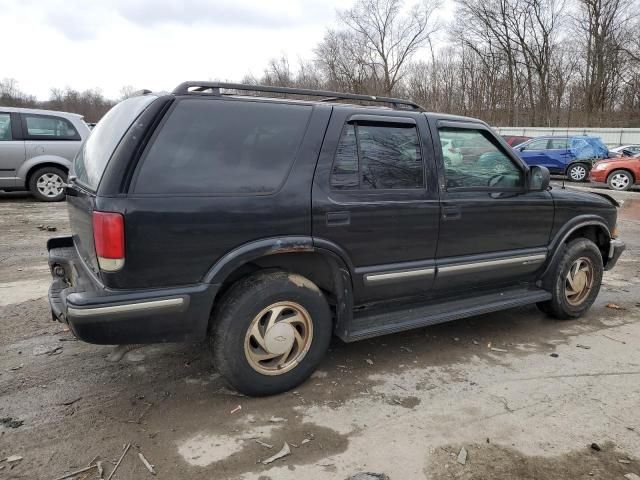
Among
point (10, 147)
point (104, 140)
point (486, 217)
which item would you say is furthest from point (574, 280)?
point (10, 147)

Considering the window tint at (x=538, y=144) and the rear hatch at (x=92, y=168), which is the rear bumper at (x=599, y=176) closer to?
the window tint at (x=538, y=144)

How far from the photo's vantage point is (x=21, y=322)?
416 cm

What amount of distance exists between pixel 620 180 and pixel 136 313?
57.1 feet

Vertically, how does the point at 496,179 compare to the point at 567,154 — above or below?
below

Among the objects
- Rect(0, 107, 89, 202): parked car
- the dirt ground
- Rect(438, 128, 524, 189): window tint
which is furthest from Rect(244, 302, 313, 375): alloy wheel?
Rect(0, 107, 89, 202): parked car

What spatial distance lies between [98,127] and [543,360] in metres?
3.64

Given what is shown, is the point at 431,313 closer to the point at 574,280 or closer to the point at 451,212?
the point at 451,212

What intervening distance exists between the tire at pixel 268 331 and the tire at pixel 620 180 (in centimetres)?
1626

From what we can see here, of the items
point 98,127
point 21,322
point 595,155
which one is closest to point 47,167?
point 21,322

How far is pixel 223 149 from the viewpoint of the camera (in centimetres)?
282

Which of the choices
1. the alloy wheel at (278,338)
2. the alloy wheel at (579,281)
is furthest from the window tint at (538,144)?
the alloy wheel at (278,338)

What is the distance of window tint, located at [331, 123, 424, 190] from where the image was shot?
3.19 metres

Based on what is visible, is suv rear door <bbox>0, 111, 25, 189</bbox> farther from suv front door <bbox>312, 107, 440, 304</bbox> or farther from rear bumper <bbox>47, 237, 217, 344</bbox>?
suv front door <bbox>312, 107, 440, 304</bbox>

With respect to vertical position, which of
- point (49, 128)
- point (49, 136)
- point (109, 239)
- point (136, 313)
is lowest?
point (136, 313)
